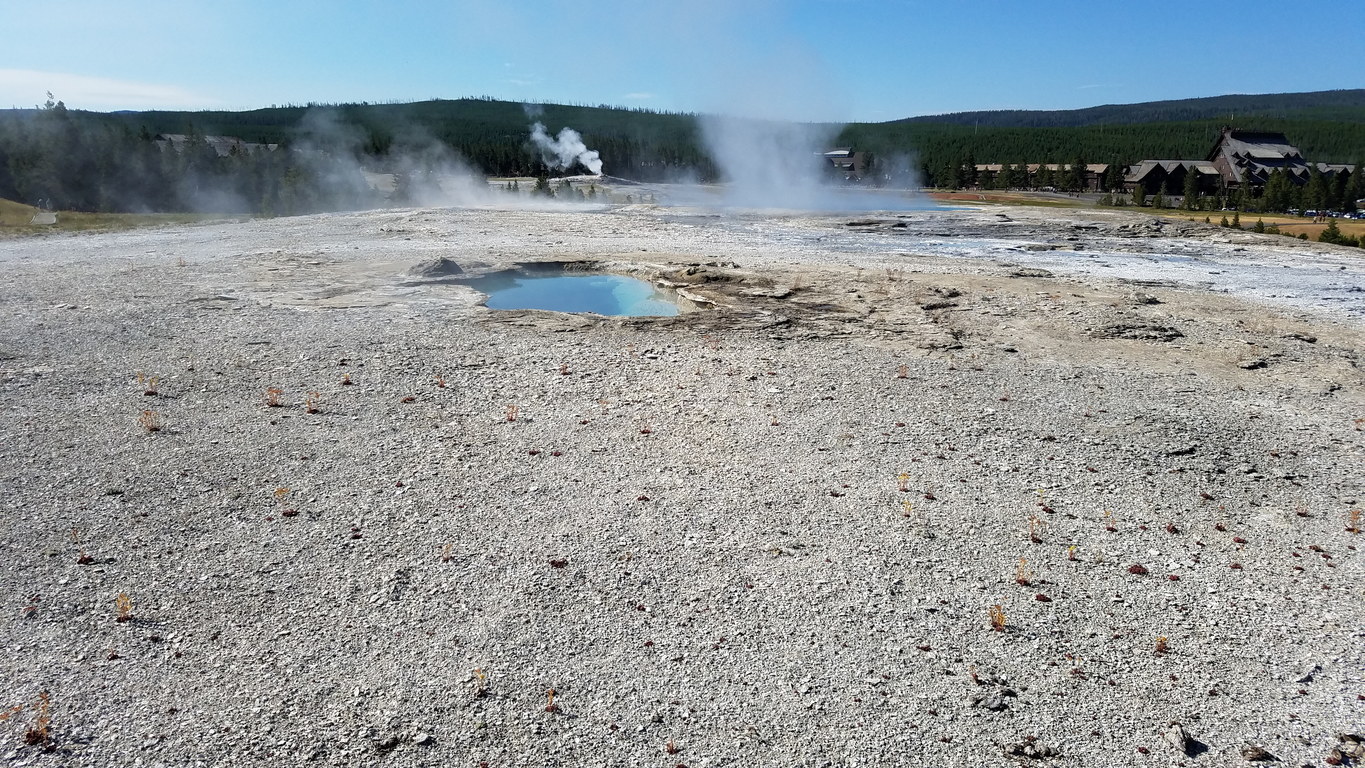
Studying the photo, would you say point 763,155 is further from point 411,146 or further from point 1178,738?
point 1178,738

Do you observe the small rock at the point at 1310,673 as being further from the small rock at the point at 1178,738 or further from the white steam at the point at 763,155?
the white steam at the point at 763,155

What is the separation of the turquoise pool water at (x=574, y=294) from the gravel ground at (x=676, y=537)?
6.32 ft

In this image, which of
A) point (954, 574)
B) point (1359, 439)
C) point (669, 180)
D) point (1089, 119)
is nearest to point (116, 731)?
point (954, 574)

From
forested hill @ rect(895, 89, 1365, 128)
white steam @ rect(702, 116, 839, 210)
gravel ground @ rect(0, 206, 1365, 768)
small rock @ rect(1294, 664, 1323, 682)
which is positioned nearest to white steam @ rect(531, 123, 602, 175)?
white steam @ rect(702, 116, 839, 210)

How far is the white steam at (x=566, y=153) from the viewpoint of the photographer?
245ft

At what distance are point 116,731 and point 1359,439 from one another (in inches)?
471

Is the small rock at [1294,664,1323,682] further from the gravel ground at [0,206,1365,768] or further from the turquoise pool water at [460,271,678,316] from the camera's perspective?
the turquoise pool water at [460,271,678,316]

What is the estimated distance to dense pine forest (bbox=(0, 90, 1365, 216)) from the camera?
42562 mm

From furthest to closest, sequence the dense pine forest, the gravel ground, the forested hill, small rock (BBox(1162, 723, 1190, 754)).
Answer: the forested hill
the dense pine forest
the gravel ground
small rock (BBox(1162, 723, 1190, 754))

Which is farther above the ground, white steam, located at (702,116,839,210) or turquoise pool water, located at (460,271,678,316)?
white steam, located at (702,116,839,210)

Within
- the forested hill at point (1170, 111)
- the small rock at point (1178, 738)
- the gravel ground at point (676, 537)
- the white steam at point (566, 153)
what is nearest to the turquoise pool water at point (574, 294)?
the gravel ground at point (676, 537)

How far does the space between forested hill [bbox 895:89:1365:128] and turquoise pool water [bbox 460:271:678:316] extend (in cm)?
14792

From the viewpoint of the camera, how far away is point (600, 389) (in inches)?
420

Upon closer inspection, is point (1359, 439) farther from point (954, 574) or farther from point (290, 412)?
point (290, 412)
